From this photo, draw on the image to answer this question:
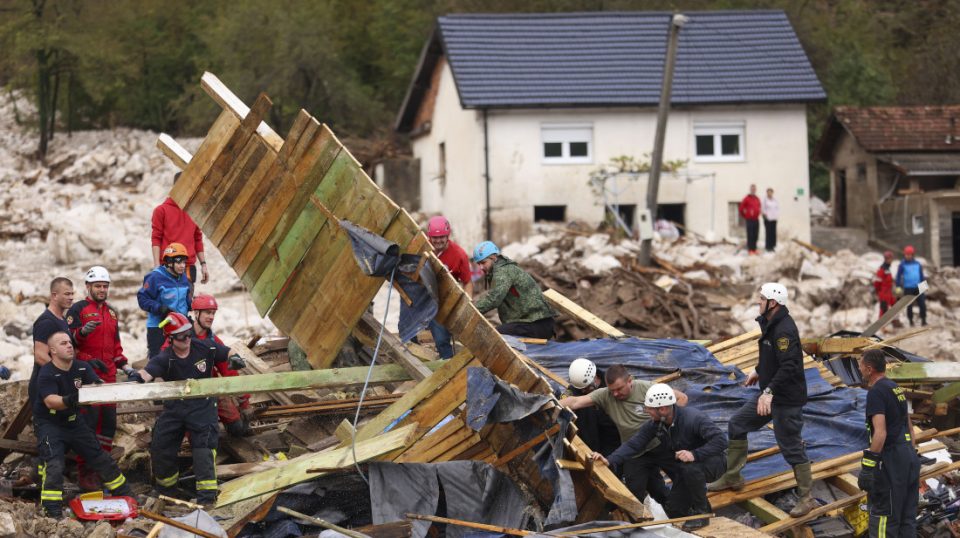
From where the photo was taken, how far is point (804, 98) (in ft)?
103

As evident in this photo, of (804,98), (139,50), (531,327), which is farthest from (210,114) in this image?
(531,327)

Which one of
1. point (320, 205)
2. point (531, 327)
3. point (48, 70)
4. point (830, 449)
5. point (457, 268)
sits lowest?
point (830, 449)

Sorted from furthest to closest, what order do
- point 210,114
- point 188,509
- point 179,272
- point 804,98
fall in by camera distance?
point 210,114 → point 804,98 → point 179,272 → point 188,509

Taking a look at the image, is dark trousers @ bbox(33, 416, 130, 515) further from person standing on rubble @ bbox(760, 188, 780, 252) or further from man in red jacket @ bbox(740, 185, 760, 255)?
person standing on rubble @ bbox(760, 188, 780, 252)

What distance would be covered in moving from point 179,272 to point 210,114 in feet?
86.6

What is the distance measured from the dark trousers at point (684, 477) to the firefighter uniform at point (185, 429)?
3.45 m

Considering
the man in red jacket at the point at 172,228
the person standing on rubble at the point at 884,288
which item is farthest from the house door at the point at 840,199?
the man in red jacket at the point at 172,228

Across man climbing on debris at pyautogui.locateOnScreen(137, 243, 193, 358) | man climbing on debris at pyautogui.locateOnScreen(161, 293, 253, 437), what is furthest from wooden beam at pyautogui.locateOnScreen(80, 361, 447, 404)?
man climbing on debris at pyautogui.locateOnScreen(137, 243, 193, 358)

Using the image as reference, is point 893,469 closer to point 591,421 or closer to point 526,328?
point 591,421

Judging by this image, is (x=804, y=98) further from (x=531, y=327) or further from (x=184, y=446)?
(x=184, y=446)

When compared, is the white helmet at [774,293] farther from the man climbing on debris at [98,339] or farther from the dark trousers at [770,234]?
the dark trousers at [770,234]

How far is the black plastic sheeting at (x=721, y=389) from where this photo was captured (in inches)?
439

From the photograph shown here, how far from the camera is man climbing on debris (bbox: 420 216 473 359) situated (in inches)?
453

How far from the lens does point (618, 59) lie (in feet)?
107
